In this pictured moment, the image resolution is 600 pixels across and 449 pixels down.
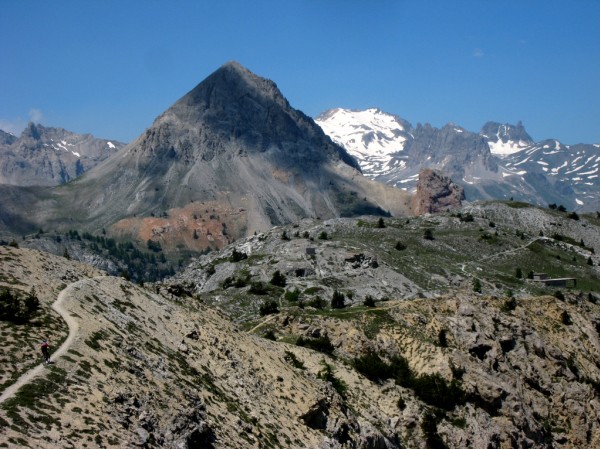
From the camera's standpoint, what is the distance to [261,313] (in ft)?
395

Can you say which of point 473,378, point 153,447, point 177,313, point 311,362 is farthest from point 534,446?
point 153,447

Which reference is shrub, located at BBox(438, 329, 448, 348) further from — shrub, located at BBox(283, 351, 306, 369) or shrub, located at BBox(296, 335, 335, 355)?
shrub, located at BBox(283, 351, 306, 369)

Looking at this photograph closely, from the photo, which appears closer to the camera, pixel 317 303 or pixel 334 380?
pixel 334 380

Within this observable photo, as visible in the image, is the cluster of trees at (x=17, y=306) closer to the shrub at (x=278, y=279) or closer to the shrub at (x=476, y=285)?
the shrub at (x=278, y=279)

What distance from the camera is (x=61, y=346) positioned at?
43.8 metres

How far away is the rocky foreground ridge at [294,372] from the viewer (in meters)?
39.8

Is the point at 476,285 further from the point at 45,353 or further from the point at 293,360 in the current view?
the point at 45,353

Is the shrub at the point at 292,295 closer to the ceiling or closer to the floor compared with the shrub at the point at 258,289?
closer to the floor

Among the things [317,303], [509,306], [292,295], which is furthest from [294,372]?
[292,295]

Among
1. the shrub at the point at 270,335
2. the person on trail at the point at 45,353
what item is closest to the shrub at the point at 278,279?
the shrub at the point at 270,335

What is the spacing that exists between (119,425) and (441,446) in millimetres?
46012

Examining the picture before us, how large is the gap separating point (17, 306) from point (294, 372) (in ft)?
101

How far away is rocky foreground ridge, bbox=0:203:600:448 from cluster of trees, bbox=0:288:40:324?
915 mm

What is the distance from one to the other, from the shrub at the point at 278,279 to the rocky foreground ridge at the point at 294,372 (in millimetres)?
20924
